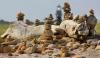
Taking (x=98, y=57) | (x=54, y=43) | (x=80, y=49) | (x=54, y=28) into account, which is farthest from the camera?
(x=54, y=28)

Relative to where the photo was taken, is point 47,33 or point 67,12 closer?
point 47,33

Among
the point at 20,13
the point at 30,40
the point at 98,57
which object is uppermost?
the point at 20,13

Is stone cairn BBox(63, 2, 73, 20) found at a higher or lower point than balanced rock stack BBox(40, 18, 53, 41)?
higher

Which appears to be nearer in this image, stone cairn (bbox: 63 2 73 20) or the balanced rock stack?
the balanced rock stack

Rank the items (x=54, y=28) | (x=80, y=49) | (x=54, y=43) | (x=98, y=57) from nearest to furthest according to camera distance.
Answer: (x=98, y=57)
(x=80, y=49)
(x=54, y=43)
(x=54, y=28)

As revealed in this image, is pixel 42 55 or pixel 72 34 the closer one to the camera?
pixel 42 55

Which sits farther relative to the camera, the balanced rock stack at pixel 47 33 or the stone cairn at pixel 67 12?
the stone cairn at pixel 67 12

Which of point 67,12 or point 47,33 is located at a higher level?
point 67,12

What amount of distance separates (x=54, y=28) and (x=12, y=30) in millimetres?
4925

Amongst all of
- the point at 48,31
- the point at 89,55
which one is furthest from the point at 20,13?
the point at 89,55

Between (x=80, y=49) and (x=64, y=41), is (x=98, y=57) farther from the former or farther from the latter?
(x=64, y=41)

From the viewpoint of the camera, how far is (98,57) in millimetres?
38906

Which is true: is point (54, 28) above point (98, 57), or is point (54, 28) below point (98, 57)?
above

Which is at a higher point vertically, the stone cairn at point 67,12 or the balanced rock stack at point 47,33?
the stone cairn at point 67,12
